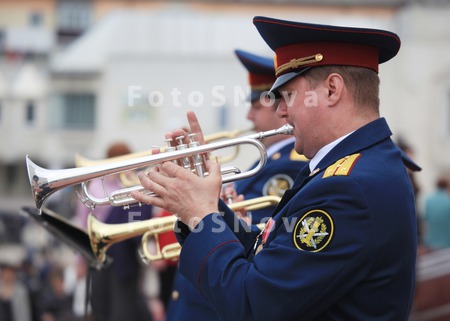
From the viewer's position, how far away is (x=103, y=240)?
12.7 feet

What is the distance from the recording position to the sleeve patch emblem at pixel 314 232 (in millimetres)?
2109

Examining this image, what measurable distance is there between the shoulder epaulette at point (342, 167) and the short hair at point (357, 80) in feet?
0.59

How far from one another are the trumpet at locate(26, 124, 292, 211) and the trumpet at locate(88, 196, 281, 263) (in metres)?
0.65

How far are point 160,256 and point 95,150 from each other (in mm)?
28985

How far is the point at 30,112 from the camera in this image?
1430 inches

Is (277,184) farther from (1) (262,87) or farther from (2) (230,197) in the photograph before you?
(1) (262,87)

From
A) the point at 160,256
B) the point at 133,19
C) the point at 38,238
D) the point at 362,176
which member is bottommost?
the point at 38,238

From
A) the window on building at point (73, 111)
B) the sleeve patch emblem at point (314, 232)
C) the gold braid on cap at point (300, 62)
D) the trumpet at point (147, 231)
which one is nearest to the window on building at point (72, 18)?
the window on building at point (73, 111)

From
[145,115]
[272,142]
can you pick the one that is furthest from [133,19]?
[272,142]

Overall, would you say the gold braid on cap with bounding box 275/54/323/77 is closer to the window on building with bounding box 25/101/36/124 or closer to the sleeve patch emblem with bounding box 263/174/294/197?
the sleeve patch emblem with bounding box 263/174/294/197

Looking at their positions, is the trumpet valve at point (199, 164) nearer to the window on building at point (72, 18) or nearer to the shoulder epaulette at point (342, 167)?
the shoulder epaulette at point (342, 167)

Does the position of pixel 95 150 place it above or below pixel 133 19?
below

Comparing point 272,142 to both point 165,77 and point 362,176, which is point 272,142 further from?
point 165,77

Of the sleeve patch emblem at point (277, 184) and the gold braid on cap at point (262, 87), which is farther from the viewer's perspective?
the gold braid on cap at point (262, 87)
